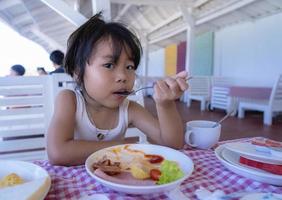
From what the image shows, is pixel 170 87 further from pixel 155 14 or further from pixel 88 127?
pixel 155 14

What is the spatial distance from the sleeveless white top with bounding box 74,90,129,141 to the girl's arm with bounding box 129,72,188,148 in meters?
0.04

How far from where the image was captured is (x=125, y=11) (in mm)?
6824

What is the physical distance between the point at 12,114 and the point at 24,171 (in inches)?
27.8

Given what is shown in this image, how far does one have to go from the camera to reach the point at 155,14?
22.7ft

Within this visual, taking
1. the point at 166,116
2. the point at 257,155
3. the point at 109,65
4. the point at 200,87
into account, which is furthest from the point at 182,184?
the point at 200,87

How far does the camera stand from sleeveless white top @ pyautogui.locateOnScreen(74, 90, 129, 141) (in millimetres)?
742

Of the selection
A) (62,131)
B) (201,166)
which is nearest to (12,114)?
(62,131)

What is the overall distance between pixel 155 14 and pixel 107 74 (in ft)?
22.0

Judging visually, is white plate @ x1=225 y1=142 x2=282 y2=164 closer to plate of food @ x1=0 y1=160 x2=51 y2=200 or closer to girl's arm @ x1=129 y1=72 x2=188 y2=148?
girl's arm @ x1=129 y1=72 x2=188 y2=148

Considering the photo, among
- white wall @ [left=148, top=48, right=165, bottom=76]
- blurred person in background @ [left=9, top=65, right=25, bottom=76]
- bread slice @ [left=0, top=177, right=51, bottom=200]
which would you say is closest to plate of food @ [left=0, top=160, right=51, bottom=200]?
bread slice @ [left=0, top=177, right=51, bottom=200]

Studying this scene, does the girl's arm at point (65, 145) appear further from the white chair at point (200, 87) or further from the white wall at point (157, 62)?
the white wall at point (157, 62)

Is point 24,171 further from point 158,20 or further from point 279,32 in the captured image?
point 158,20

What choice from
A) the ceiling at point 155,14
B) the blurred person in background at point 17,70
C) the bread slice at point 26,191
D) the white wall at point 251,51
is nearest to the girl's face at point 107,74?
the bread slice at point 26,191

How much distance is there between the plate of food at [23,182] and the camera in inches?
11.3
